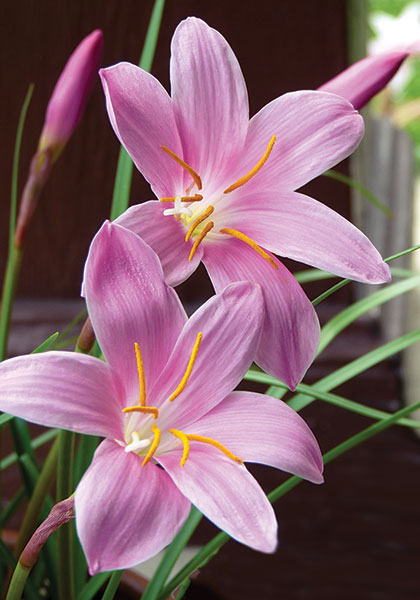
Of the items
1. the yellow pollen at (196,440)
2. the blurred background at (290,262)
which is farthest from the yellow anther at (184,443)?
the blurred background at (290,262)

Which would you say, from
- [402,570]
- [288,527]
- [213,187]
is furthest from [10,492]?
[213,187]

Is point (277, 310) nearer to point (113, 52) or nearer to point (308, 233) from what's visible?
point (308, 233)

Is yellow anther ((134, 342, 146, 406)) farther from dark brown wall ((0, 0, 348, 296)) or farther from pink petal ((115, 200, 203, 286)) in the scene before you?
dark brown wall ((0, 0, 348, 296))

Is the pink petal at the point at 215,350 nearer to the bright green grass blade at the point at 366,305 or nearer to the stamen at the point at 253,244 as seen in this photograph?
the stamen at the point at 253,244

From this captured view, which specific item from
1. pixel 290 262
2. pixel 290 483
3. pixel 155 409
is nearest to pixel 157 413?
pixel 155 409

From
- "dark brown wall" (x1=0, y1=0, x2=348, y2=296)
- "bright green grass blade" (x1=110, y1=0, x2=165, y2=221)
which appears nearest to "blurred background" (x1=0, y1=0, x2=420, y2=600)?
"dark brown wall" (x1=0, y1=0, x2=348, y2=296)

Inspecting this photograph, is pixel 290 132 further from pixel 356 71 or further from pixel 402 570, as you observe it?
pixel 402 570
